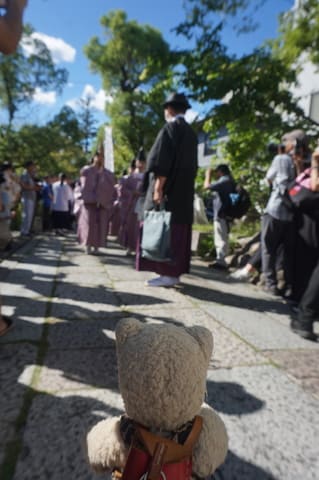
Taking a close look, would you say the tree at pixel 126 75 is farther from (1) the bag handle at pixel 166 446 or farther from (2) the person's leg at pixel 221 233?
(1) the bag handle at pixel 166 446

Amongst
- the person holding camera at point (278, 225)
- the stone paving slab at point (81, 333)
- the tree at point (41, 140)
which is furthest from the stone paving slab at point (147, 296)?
the tree at point (41, 140)

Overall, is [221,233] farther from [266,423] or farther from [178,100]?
[266,423]

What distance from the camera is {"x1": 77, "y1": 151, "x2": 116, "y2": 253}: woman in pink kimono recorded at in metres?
6.12

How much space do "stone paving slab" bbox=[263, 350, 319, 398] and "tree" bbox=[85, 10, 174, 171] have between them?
68.5 ft

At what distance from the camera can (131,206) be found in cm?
691

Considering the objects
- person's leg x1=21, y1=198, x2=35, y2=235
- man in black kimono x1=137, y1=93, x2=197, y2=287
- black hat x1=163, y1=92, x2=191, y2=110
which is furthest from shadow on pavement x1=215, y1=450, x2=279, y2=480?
person's leg x1=21, y1=198, x2=35, y2=235

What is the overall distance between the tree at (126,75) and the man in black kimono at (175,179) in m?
18.8

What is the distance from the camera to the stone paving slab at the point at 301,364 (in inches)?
72.1

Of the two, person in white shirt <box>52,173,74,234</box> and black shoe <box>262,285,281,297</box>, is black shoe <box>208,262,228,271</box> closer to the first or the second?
black shoe <box>262,285,281,297</box>

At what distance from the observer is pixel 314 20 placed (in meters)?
4.95

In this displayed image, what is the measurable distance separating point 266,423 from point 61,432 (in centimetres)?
83

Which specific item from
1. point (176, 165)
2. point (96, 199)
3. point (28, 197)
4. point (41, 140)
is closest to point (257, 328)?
point (176, 165)

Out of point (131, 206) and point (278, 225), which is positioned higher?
point (131, 206)

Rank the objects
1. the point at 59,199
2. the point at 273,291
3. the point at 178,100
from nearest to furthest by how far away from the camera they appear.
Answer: the point at 178,100, the point at 273,291, the point at 59,199
